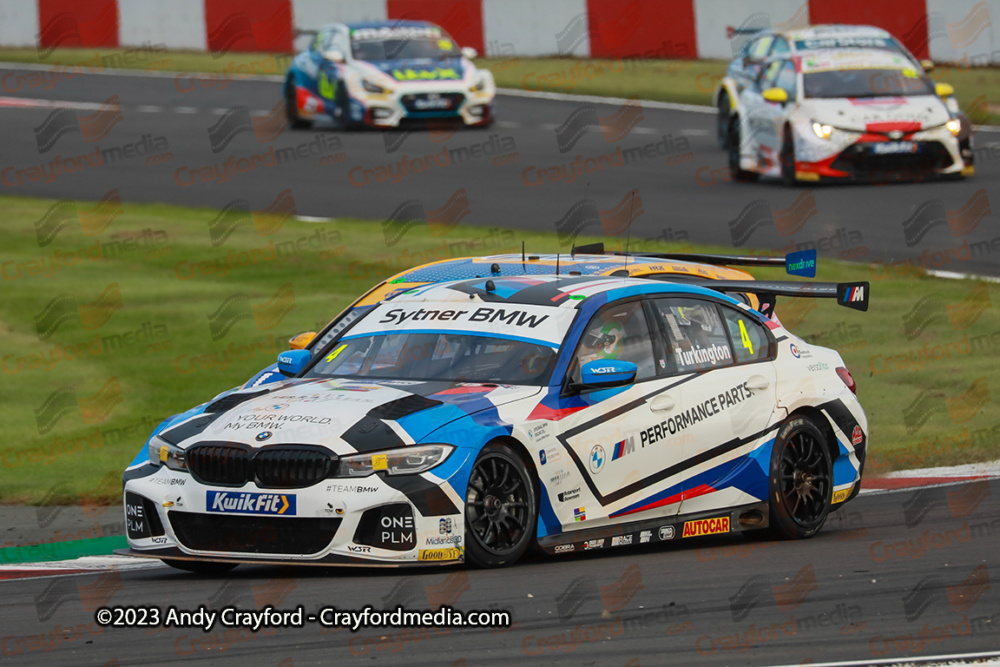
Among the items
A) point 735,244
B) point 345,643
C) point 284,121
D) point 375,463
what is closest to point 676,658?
point 345,643

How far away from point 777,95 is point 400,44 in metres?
7.01

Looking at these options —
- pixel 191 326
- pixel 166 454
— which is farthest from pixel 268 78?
pixel 166 454

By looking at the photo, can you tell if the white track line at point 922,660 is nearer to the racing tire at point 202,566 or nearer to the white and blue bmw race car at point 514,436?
the white and blue bmw race car at point 514,436

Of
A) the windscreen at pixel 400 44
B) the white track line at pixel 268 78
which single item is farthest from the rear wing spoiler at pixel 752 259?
the white track line at pixel 268 78

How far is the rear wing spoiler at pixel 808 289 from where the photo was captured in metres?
9.59

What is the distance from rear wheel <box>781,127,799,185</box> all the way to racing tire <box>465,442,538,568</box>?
47.4 feet

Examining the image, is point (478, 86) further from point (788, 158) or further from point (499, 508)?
point (499, 508)

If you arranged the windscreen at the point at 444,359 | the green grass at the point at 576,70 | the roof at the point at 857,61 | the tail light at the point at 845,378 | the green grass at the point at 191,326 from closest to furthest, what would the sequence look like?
the windscreen at the point at 444,359 < the tail light at the point at 845,378 < the green grass at the point at 191,326 < the roof at the point at 857,61 < the green grass at the point at 576,70

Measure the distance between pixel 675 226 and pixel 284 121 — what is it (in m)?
9.99

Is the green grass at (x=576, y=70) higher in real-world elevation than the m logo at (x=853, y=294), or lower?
lower

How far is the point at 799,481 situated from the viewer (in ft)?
31.5

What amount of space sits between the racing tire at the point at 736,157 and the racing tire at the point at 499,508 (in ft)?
50.5

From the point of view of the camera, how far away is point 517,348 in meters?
8.78

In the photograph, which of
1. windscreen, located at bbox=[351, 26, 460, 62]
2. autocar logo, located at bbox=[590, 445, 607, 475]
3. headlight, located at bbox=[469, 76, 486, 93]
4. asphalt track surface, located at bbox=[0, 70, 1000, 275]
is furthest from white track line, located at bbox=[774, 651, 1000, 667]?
windscreen, located at bbox=[351, 26, 460, 62]
